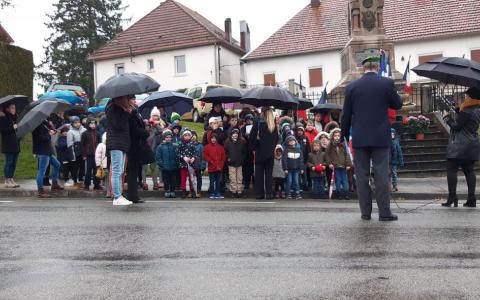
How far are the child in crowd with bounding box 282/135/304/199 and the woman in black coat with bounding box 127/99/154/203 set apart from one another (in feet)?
11.3

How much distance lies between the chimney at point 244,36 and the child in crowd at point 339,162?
44.8m

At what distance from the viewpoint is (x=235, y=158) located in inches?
533

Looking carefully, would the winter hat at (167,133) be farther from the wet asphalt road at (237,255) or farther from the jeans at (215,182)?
the wet asphalt road at (237,255)

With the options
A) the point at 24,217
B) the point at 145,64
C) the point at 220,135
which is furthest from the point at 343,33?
the point at 24,217

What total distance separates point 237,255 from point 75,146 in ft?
30.4

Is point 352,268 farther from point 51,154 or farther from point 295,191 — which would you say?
point 51,154

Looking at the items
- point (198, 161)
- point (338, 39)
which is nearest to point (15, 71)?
point (198, 161)

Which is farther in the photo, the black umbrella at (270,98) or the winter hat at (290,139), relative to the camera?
the winter hat at (290,139)

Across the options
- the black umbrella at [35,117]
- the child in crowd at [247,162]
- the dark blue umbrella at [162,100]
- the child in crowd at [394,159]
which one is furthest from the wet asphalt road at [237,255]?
the dark blue umbrella at [162,100]

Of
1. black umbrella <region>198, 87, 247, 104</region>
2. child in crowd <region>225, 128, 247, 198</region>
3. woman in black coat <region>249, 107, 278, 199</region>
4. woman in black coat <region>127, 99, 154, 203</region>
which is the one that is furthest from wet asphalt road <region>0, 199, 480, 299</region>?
black umbrella <region>198, 87, 247, 104</region>

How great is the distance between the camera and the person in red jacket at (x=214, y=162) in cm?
1348

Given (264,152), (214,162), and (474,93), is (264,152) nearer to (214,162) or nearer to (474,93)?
(214,162)

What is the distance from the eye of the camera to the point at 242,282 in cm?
541

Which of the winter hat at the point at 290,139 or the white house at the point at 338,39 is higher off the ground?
the white house at the point at 338,39
